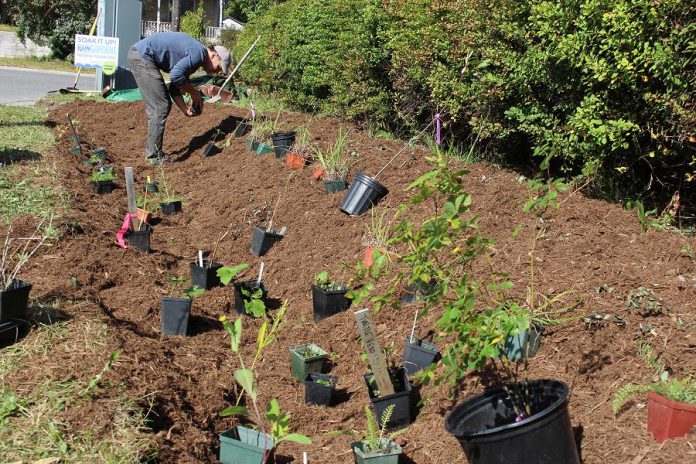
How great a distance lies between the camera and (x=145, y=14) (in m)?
43.4

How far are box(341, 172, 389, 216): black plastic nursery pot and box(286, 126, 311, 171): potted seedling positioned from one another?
1563 mm

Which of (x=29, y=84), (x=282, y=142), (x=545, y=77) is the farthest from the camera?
(x=29, y=84)

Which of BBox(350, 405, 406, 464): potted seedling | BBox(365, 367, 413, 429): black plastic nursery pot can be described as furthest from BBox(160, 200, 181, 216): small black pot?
BBox(350, 405, 406, 464): potted seedling

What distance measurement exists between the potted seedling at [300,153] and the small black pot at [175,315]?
340cm

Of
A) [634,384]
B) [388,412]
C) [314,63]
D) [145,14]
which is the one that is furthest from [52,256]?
[145,14]

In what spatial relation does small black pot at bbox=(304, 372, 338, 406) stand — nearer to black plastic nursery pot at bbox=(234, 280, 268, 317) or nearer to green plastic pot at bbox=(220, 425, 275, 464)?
green plastic pot at bbox=(220, 425, 275, 464)

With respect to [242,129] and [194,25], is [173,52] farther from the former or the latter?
[194,25]

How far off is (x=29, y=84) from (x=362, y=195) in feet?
56.2

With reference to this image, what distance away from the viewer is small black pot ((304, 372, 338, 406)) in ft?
13.1

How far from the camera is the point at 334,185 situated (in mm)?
6984

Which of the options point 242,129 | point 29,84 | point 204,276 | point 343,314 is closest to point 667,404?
point 343,314

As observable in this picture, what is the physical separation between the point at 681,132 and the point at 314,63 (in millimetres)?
7232

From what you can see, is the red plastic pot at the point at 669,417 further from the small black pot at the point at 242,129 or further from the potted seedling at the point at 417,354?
the small black pot at the point at 242,129

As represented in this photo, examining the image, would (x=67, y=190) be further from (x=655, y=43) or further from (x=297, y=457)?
(x=655, y=43)
